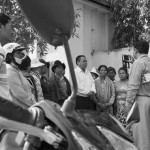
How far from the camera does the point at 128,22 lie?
12453mm

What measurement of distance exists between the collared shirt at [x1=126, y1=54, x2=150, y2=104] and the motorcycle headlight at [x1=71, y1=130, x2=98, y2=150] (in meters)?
3.79

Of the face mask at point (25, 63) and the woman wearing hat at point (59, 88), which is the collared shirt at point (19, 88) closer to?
the face mask at point (25, 63)

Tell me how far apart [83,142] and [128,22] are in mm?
11399

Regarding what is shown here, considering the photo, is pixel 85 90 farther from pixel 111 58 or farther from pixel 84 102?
pixel 111 58

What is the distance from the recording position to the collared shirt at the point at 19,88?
13.1 ft

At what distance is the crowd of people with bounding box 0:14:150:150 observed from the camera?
157 inches

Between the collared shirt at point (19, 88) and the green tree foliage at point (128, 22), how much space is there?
283 inches

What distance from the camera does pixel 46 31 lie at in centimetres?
133

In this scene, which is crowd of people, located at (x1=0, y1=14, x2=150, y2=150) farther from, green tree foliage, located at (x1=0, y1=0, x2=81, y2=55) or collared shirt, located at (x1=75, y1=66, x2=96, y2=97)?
green tree foliage, located at (x1=0, y1=0, x2=81, y2=55)

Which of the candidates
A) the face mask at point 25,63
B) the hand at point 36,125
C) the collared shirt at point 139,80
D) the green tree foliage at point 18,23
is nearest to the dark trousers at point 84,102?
the green tree foliage at point 18,23

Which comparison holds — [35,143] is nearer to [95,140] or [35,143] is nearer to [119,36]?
[95,140]

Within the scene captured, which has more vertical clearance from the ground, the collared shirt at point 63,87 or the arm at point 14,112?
the arm at point 14,112

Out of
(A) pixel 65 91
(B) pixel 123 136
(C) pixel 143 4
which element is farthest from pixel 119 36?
(B) pixel 123 136

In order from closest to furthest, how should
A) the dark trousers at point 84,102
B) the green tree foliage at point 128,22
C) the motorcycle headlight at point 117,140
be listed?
the motorcycle headlight at point 117,140, the dark trousers at point 84,102, the green tree foliage at point 128,22
